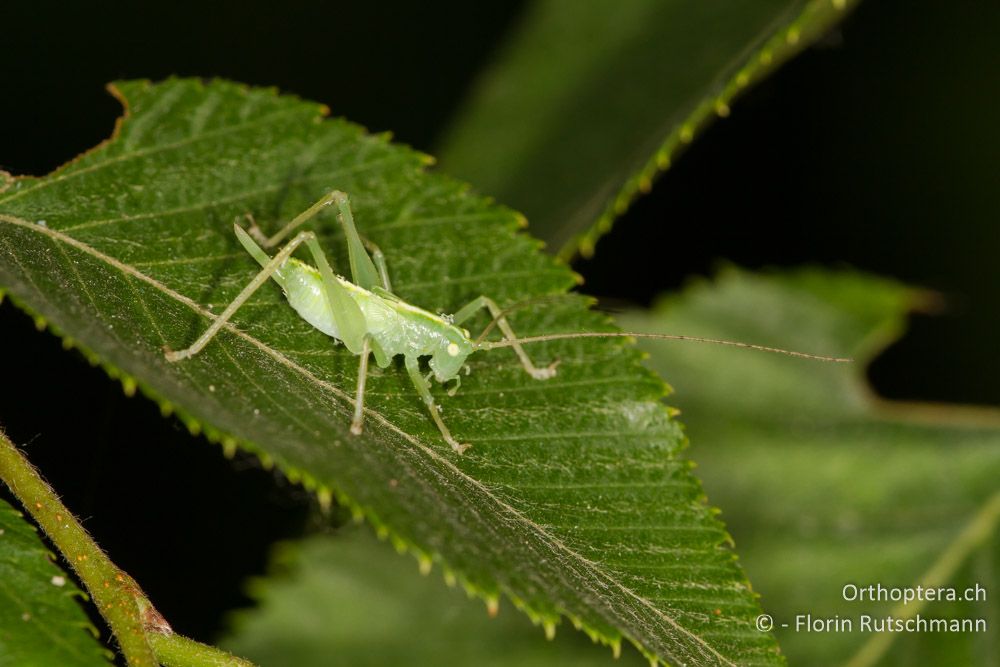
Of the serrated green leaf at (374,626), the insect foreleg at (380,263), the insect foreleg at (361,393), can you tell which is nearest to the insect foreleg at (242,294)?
the insect foreleg at (380,263)

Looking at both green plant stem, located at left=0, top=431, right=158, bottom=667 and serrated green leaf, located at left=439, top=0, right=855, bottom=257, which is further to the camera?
serrated green leaf, located at left=439, top=0, right=855, bottom=257

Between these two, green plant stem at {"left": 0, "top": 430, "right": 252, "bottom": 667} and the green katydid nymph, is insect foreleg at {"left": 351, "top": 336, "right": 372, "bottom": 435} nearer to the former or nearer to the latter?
the green katydid nymph

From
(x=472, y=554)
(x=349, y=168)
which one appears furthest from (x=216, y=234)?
(x=472, y=554)

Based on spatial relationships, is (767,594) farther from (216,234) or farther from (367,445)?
(216,234)

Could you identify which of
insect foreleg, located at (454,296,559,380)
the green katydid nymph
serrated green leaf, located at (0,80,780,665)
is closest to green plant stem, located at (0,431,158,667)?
serrated green leaf, located at (0,80,780,665)

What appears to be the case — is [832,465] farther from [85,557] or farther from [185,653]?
[85,557]

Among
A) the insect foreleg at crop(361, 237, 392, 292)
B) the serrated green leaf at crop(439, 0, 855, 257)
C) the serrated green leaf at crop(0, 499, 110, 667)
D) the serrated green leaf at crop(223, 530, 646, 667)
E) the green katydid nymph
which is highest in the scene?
the serrated green leaf at crop(439, 0, 855, 257)

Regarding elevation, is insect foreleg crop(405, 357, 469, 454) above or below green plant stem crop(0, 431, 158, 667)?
above
